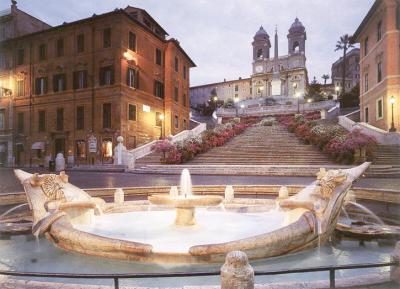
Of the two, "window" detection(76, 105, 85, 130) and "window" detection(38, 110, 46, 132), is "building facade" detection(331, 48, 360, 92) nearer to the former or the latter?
"window" detection(76, 105, 85, 130)

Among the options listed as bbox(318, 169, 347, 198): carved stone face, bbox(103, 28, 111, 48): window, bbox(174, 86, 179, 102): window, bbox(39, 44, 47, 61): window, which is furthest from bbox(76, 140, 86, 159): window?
bbox(318, 169, 347, 198): carved stone face

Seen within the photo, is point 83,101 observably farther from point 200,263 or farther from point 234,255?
point 234,255

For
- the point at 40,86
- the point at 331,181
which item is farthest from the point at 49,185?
the point at 40,86

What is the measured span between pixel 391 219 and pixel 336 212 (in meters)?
1.98

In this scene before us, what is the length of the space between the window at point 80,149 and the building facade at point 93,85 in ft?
0.20

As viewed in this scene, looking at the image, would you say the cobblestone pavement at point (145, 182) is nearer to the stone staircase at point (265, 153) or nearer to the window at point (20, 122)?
the window at point (20, 122)

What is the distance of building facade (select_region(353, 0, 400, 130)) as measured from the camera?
18906mm

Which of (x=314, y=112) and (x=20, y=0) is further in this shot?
(x=314, y=112)

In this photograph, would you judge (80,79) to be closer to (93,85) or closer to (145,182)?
(93,85)

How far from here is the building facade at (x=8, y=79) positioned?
41.3 feet

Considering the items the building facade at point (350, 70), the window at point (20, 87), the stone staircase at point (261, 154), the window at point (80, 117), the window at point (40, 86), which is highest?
the building facade at point (350, 70)

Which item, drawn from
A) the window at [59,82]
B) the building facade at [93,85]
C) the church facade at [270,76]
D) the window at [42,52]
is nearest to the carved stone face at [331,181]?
the building facade at [93,85]

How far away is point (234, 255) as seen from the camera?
214cm

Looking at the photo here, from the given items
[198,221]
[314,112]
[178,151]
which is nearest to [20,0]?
[198,221]
